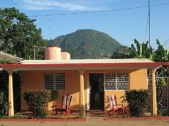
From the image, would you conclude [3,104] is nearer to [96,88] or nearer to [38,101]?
[38,101]

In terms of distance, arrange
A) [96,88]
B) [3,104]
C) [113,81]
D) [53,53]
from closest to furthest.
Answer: [3,104]
[113,81]
[96,88]
[53,53]

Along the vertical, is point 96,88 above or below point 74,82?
below

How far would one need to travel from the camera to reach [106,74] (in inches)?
669

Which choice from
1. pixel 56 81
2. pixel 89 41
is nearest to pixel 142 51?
pixel 56 81

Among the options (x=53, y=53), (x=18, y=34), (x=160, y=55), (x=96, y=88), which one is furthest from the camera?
(x=18, y=34)

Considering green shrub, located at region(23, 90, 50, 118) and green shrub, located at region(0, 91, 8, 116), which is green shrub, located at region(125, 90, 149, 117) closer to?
green shrub, located at region(23, 90, 50, 118)

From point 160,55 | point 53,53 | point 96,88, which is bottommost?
point 96,88

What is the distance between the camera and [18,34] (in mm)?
51344

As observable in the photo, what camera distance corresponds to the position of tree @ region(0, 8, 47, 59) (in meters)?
51.0

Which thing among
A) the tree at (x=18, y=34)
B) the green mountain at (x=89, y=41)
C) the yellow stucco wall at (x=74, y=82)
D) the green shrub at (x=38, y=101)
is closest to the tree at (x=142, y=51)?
the yellow stucco wall at (x=74, y=82)

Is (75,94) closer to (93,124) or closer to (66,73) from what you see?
(66,73)

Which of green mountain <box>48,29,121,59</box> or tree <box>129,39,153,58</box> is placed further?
green mountain <box>48,29,121,59</box>

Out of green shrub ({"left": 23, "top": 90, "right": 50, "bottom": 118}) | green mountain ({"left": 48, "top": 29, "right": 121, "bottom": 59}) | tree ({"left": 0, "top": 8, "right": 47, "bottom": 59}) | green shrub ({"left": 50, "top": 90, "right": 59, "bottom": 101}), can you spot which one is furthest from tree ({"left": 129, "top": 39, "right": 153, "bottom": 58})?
green mountain ({"left": 48, "top": 29, "right": 121, "bottom": 59})

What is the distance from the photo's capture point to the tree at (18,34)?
51000 millimetres
